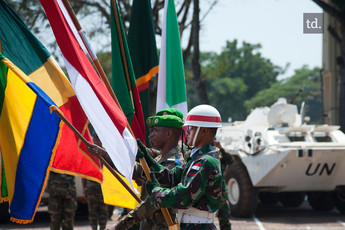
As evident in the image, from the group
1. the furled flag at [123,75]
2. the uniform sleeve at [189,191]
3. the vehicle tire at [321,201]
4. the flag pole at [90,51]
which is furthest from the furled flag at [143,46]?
the vehicle tire at [321,201]

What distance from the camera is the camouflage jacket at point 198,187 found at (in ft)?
13.6

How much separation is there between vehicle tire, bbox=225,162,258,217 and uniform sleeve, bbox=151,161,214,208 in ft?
31.0

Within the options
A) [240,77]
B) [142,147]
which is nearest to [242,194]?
[142,147]

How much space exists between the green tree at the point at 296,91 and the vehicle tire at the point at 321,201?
123 ft

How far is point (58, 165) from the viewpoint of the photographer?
5539mm

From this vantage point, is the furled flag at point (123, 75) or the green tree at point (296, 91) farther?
Answer: the green tree at point (296, 91)

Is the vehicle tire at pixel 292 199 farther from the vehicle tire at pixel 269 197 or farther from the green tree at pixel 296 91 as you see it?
the green tree at pixel 296 91

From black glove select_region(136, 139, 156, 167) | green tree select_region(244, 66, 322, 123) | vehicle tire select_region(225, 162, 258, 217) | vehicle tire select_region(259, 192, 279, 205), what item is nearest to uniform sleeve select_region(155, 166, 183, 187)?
black glove select_region(136, 139, 156, 167)

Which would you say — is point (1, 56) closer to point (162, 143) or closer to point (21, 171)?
point (21, 171)

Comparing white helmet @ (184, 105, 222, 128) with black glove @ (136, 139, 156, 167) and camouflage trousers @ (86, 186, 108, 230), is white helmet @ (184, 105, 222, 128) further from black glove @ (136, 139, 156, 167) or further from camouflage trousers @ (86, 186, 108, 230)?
camouflage trousers @ (86, 186, 108, 230)

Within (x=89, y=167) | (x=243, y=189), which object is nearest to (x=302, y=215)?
(x=243, y=189)

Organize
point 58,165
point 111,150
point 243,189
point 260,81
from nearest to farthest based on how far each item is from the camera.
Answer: point 111,150
point 58,165
point 243,189
point 260,81

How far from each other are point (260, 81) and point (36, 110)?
6331 centimetres

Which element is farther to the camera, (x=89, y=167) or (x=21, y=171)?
(x=89, y=167)
